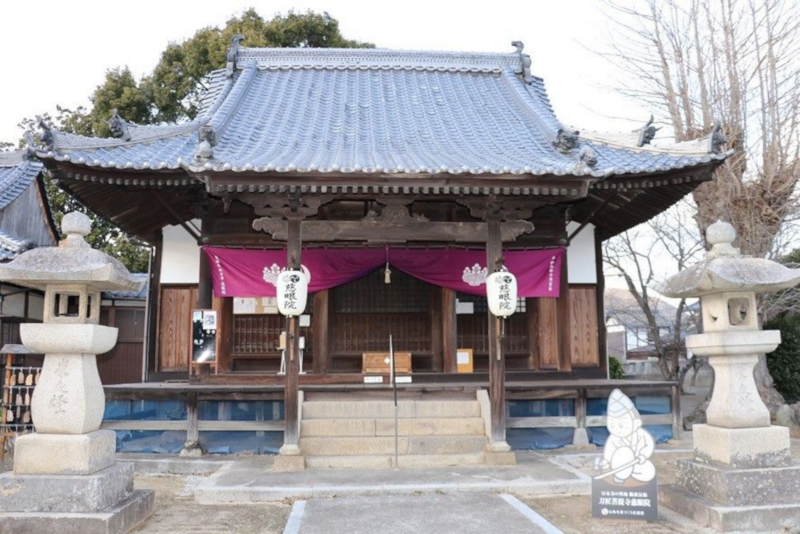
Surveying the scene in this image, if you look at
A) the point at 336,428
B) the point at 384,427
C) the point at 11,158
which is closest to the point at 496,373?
the point at 384,427

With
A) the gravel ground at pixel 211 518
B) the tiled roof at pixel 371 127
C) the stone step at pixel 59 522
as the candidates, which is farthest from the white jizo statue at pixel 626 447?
the stone step at pixel 59 522

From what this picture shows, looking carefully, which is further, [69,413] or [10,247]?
[10,247]

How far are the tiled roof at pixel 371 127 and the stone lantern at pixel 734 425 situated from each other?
Answer: 225cm

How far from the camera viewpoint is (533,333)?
11.3m

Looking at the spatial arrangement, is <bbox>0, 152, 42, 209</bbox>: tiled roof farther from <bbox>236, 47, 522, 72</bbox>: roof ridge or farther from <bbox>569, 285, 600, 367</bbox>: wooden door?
<bbox>569, 285, 600, 367</bbox>: wooden door

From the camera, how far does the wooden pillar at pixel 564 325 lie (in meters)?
11.1

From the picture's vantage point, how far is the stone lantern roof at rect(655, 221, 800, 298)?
6098 millimetres

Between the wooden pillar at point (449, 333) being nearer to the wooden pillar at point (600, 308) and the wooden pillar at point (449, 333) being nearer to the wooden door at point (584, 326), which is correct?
the wooden door at point (584, 326)

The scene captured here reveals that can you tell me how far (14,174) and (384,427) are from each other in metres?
15.4

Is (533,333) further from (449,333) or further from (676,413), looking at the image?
(676,413)

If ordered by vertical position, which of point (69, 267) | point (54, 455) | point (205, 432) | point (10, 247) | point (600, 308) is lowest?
point (205, 432)

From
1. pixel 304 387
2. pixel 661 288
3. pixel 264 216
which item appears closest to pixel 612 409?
pixel 661 288

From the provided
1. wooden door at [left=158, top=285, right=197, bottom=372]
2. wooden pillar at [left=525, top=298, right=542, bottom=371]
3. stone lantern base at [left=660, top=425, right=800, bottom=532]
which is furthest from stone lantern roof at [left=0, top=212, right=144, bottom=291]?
wooden pillar at [left=525, top=298, right=542, bottom=371]

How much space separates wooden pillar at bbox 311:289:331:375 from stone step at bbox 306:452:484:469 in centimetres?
260
